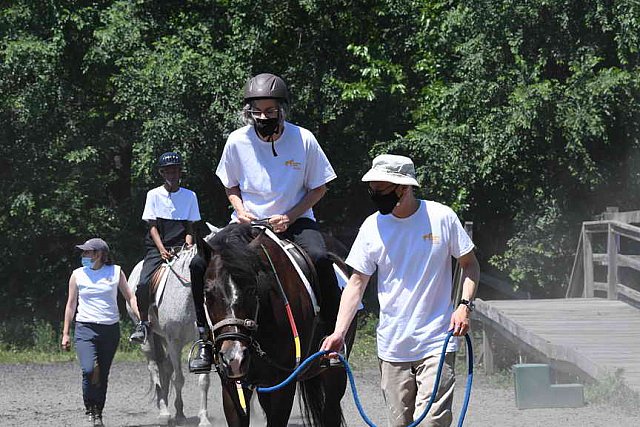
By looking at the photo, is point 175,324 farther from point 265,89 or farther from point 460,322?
point 460,322

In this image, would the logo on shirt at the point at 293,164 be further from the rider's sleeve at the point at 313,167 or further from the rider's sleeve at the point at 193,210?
the rider's sleeve at the point at 193,210

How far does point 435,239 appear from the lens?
6.54 metres

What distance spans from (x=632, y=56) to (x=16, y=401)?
1019cm

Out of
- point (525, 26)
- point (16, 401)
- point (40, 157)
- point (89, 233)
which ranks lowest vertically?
point (16, 401)

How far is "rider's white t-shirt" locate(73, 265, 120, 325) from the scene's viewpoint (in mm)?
12203

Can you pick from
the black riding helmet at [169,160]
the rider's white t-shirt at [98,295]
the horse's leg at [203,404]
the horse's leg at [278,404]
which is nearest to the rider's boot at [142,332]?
the rider's white t-shirt at [98,295]

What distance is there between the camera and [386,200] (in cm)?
652

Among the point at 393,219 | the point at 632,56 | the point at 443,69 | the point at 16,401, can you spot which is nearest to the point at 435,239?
the point at 393,219

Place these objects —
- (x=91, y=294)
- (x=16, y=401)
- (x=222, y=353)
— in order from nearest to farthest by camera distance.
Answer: (x=222, y=353), (x=91, y=294), (x=16, y=401)

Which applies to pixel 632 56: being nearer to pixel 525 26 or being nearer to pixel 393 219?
pixel 525 26

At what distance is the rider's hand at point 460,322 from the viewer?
6.41m

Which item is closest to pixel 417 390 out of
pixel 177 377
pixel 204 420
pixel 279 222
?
pixel 279 222

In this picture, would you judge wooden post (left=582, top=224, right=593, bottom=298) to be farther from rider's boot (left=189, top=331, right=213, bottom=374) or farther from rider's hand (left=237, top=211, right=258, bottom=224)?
rider's boot (left=189, top=331, right=213, bottom=374)

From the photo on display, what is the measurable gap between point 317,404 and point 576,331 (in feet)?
19.9
